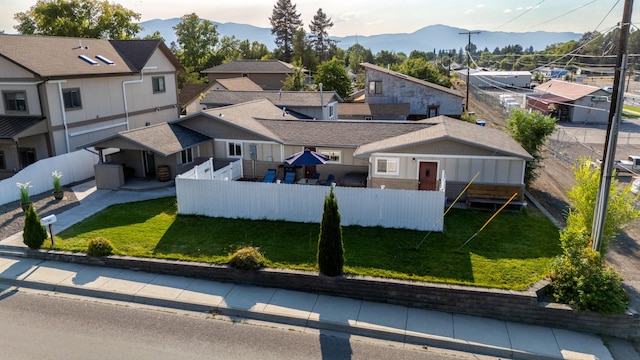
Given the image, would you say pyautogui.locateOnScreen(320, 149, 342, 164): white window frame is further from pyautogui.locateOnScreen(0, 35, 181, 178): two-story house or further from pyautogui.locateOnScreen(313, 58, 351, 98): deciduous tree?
pyautogui.locateOnScreen(313, 58, 351, 98): deciduous tree

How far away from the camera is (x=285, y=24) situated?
102m

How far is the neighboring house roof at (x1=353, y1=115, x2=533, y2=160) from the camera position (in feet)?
64.3

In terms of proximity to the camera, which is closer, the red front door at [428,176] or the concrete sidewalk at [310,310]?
the concrete sidewalk at [310,310]

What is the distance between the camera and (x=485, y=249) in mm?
15523

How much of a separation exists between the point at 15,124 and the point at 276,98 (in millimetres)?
18038


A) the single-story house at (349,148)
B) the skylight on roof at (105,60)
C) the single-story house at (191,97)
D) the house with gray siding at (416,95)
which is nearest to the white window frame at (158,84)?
the skylight on roof at (105,60)

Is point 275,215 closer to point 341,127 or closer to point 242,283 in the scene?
point 242,283

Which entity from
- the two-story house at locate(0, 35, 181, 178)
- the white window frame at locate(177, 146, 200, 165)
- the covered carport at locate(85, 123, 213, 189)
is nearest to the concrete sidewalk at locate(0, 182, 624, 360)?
the covered carport at locate(85, 123, 213, 189)

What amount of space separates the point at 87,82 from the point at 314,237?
67.1ft

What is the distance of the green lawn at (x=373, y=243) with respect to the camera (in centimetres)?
1388

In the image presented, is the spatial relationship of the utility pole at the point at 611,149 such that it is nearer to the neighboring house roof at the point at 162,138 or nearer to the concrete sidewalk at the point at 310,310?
the concrete sidewalk at the point at 310,310

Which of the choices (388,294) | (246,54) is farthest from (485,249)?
(246,54)

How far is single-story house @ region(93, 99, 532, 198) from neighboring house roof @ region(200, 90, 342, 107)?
7123mm

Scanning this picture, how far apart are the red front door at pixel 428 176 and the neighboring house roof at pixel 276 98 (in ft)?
50.8
